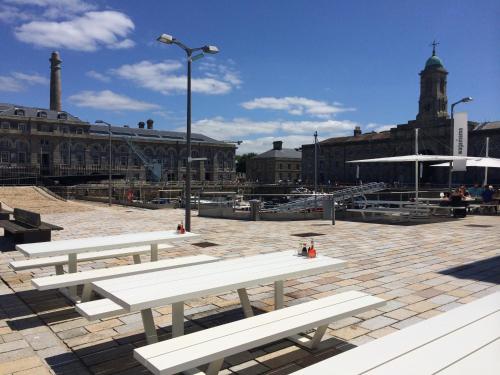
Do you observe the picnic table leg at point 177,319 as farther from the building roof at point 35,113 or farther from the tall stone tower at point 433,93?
the building roof at point 35,113

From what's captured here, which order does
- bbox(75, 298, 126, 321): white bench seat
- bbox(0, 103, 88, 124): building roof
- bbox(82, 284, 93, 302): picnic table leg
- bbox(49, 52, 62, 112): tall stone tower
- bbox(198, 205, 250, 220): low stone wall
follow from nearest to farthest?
bbox(75, 298, 126, 321): white bench seat
bbox(82, 284, 93, 302): picnic table leg
bbox(198, 205, 250, 220): low stone wall
bbox(0, 103, 88, 124): building roof
bbox(49, 52, 62, 112): tall stone tower

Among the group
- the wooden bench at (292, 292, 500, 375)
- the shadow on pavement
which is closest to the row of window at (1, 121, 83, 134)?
the shadow on pavement

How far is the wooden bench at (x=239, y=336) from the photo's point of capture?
306 cm

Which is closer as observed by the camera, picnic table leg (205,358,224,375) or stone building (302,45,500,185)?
picnic table leg (205,358,224,375)

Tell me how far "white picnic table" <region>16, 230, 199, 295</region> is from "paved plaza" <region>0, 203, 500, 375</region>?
74 cm

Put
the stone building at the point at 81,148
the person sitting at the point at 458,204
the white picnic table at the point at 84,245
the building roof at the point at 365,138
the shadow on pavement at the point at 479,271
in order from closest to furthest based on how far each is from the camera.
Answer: the white picnic table at the point at 84,245
the shadow on pavement at the point at 479,271
the person sitting at the point at 458,204
the stone building at the point at 81,148
the building roof at the point at 365,138

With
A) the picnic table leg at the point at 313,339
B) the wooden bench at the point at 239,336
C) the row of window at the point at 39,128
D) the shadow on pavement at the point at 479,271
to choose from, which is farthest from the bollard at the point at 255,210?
the row of window at the point at 39,128

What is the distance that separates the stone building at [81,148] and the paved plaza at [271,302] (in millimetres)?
56925

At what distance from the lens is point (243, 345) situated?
10.9ft

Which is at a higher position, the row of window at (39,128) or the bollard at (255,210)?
the row of window at (39,128)

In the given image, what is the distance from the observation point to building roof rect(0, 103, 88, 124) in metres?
72.0

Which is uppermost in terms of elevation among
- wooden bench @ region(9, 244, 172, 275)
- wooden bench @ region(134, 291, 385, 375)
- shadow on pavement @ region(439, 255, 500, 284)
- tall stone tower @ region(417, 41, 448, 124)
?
tall stone tower @ region(417, 41, 448, 124)

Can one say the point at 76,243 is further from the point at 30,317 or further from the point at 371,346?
the point at 371,346

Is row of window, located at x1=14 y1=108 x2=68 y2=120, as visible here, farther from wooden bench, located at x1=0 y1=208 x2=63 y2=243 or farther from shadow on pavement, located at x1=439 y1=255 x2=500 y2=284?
shadow on pavement, located at x1=439 y1=255 x2=500 y2=284
